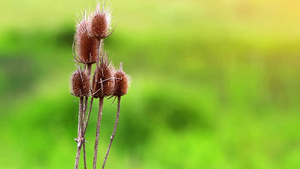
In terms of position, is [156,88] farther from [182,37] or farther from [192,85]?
[182,37]

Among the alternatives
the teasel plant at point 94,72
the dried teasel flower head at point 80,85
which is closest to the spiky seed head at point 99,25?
the teasel plant at point 94,72

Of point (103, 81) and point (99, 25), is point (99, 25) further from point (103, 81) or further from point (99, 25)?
point (103, 81)

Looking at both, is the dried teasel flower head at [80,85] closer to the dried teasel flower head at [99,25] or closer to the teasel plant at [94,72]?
the teasel plant at [94,72]

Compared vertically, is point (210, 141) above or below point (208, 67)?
below

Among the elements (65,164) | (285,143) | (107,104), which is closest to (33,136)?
(65,164)

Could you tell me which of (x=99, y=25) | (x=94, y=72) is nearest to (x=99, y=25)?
(x=99, y=25)

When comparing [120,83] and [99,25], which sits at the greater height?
[99,25]
